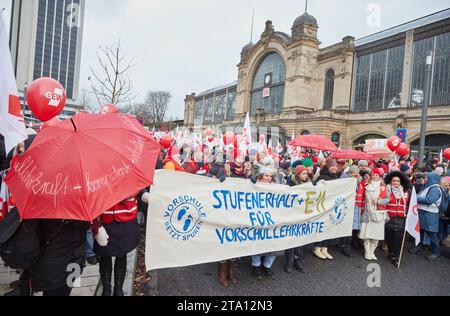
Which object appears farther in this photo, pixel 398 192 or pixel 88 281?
pixel 398 192

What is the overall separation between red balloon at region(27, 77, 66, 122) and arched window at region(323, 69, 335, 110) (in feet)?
123

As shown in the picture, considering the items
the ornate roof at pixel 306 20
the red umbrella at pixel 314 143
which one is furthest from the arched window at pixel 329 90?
the red umbrella at pixel 314 143

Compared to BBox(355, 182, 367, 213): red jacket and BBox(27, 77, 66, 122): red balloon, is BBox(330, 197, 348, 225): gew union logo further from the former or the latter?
BBox(27, 77, 66, 122): red balloon

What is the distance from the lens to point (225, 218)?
383 centimetres

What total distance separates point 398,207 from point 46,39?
3241 centimetres

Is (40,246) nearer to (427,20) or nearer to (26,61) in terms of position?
(26,61)

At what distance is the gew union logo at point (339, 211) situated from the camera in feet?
16.2

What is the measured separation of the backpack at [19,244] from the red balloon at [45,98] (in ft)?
6.53

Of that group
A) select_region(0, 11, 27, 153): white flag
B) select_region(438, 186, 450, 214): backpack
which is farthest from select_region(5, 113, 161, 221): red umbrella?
select_region(438, 186, 450, 214): backpack

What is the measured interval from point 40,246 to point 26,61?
3613 centimetres

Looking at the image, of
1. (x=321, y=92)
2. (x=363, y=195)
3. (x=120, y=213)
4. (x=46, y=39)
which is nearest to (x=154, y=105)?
(x=46, y=39)

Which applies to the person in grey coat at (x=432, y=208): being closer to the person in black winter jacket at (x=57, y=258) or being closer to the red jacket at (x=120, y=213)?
the red jacket at (x=120, y=213)

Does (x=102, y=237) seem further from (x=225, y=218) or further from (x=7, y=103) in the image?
(x=225, y=218)

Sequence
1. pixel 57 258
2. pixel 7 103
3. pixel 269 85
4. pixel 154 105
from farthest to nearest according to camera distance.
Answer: pixel 154 105, pixel 269 85, pixel 57 258, pixel 7 103
